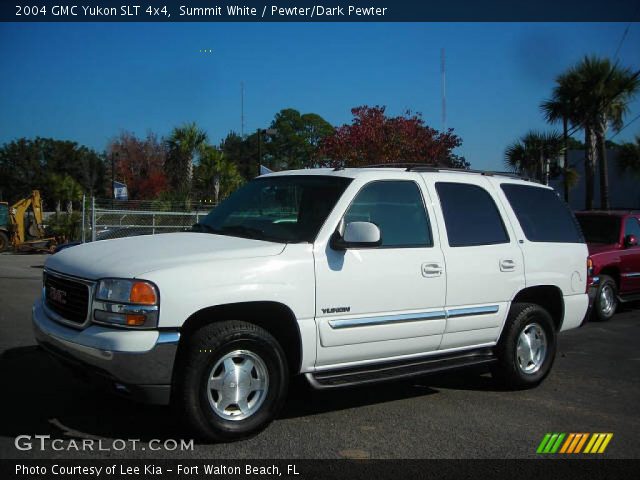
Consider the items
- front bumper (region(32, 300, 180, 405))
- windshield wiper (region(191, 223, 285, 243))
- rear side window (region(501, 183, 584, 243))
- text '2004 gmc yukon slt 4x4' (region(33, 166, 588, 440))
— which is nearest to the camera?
front bumper (region(32, 300, 180, 405))

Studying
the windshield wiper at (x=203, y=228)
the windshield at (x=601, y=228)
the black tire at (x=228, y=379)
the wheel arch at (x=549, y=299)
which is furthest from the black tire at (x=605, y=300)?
the black tire at (x=228, y=379)

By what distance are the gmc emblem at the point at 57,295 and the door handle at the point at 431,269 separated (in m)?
2.70

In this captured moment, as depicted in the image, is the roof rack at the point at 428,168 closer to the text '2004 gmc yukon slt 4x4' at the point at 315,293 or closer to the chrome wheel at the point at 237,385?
the text '2004 gmc yukon slt 4x4' at the point at 315,293

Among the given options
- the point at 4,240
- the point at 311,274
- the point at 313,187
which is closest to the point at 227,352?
the point at 311,274

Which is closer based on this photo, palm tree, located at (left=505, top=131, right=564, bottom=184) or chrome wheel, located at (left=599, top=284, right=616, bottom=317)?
chrome wheel, located at (left=599, top=284, right=616, bottom=317)

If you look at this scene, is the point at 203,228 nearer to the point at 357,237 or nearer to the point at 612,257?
the point at 357,237

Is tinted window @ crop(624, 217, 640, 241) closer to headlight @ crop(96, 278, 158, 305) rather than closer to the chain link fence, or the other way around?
headlight @ crop(96, 278, 158, 305)

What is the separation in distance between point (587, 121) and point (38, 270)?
866 inches

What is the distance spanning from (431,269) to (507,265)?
37.6 inches

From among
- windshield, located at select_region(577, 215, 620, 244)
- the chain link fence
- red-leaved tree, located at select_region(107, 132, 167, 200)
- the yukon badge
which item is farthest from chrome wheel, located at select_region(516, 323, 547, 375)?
red-leaved tree, located at select_region(107, 132, 167, 200)

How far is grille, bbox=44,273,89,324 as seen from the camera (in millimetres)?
4410

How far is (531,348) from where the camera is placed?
6.31 metres

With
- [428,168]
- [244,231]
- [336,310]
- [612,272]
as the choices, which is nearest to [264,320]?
[336,310]

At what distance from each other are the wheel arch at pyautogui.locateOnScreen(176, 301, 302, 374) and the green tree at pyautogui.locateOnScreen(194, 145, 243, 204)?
1179 inches
